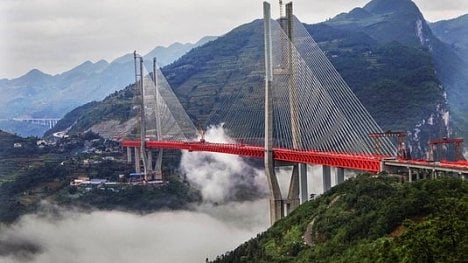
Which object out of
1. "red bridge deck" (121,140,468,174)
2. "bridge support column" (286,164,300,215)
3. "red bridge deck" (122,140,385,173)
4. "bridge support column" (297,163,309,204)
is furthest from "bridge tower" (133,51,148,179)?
"bridge support column" (297,163,309,204)

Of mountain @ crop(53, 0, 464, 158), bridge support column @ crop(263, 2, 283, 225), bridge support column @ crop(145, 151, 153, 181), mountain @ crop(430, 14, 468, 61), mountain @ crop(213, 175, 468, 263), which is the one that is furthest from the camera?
mountain @ crop(430, 14, 468, 61)

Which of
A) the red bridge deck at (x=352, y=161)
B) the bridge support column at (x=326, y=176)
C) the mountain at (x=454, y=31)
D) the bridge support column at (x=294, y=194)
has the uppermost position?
the mountain at (x=454, y=31)

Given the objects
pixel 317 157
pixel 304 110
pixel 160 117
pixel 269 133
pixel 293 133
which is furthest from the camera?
pixel 160 117

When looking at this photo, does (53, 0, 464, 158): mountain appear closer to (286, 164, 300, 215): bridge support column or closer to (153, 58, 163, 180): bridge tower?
(153, 58, 163, 180): bridge tower

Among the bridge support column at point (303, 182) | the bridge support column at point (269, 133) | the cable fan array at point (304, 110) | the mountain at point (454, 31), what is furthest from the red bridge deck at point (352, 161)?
the mountain at point (454, 31)

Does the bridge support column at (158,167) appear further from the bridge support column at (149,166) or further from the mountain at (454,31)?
the mountain at (454,31)

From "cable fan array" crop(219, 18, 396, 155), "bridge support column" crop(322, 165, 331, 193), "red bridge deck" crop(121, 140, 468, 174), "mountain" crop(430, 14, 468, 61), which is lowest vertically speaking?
"bridge support column" crop(322, 165, 331, 193)

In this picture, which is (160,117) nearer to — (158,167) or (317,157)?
(158,167)

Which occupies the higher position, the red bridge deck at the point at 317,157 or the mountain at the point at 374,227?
the red bridge deck at the point at 317,157

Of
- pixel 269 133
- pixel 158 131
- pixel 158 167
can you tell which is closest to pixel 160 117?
pixel 158 131
